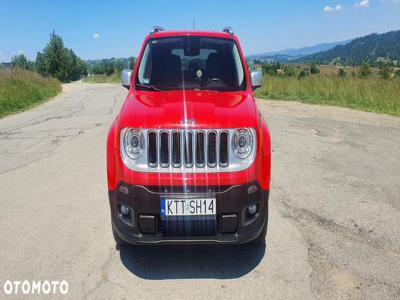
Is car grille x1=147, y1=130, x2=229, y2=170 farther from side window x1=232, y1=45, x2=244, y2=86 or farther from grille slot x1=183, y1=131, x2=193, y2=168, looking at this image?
side window x1=232, y1=45, x2=244, y2=86

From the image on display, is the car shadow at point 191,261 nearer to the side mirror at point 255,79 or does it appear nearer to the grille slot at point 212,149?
the grille slot at point 212,149

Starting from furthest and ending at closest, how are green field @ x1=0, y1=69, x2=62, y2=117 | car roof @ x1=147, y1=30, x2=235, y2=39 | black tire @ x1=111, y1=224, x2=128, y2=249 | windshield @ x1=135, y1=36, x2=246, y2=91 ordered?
green field @ x1=0, y1=69, x2=62, y2=117 < car roof @ x1=147, y1=30, x2=235, y2=39 < windshield @ x1=135, y1=36, x2=246, y2=91 < black tire @ x1=111, y1=224, x2=128, y2=249

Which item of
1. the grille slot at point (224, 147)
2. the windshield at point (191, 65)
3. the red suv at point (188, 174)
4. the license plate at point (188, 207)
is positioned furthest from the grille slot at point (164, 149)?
the windshield at point (191, 65)

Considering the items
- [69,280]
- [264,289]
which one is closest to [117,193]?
[69,280]

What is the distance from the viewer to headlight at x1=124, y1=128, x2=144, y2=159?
3043 mm

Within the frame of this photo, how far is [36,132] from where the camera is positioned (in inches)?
394

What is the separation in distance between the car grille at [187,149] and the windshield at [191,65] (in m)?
1.28

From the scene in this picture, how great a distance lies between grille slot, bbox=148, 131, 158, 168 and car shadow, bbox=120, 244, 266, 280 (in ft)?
3.41

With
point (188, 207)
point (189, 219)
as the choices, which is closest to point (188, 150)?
point (188, 207)

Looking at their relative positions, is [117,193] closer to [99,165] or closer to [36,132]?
[99,165]

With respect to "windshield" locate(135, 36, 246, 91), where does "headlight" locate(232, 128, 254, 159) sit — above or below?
below

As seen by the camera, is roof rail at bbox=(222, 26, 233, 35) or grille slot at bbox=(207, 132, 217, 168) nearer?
grille slot at bbox=(207, 132, 217, 168)

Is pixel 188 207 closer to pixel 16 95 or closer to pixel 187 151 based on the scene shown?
pixel 187 151

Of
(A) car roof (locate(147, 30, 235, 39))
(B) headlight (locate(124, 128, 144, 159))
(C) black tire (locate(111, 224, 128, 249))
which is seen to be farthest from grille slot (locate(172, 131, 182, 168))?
(A) car roof (locate(147, 30, 235, 39))
